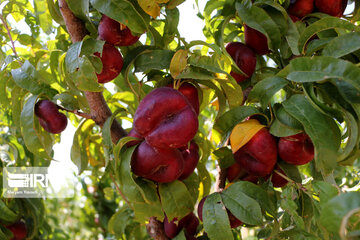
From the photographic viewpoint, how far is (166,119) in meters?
0.79

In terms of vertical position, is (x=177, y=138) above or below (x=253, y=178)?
above

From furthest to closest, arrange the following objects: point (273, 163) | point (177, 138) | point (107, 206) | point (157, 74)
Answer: point (107, 206) → point (157, 74) → point (273, 163) → point (177, 138)

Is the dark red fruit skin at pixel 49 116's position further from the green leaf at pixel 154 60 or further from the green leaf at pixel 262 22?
the green leaf at pixel 262 22

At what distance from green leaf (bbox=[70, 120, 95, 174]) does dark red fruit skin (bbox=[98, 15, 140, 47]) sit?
0.32m

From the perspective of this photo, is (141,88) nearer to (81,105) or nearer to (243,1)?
(81,105)

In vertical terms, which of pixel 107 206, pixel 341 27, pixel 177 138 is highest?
pixel 341 27

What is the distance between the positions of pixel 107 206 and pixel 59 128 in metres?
1.35

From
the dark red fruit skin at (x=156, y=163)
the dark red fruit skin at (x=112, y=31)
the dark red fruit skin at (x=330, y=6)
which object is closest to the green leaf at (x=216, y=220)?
the dark red fruit skin at (x=156, y=163)

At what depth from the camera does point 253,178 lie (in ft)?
3.30

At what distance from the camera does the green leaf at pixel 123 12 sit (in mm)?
826

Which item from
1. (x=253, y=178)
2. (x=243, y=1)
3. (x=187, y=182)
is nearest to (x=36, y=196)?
(x=187, y=182)

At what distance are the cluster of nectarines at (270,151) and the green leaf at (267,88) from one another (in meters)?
0.08

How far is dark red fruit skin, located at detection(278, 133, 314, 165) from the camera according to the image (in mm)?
833

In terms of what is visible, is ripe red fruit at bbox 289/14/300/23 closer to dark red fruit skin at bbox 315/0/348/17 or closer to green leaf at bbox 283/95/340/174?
dark red fruit skin at bbox 315/0/348/17
